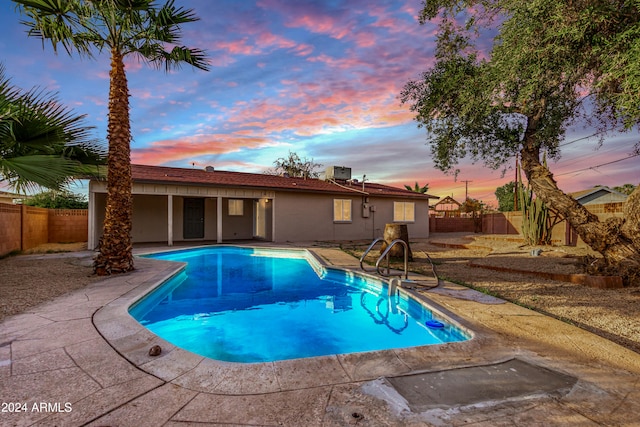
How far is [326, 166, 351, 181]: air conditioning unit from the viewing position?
20812mm

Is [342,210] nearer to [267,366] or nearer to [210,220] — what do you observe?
[210,220]

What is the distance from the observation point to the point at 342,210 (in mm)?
17891

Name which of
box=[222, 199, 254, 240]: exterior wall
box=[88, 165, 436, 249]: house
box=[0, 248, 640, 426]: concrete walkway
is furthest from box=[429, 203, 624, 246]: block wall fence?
box=[222, 199, 254, 240]: exterior wall

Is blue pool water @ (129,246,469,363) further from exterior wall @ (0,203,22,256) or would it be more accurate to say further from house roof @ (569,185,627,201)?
house roof @ (569,185,627,201)

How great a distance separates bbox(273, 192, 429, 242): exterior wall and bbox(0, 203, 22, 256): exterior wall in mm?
9756


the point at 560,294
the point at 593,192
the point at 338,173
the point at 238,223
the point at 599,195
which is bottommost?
the point at 560,294

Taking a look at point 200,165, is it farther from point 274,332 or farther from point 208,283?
point 274,332

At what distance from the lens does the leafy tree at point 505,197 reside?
147 feet

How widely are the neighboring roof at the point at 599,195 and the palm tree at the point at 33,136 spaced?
38.8 m

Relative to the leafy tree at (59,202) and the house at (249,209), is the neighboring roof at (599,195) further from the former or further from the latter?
the leafy tree at (59,202)

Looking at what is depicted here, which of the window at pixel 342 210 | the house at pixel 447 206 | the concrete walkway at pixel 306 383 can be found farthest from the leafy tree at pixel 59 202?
the house at pixel 447 206

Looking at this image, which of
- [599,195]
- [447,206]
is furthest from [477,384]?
[599,195]

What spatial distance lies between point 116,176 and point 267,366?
6.48 meters

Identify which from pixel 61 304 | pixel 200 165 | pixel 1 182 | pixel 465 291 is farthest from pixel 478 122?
pixel 200 165
